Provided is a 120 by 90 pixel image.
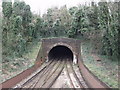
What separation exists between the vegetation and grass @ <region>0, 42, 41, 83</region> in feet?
1.27

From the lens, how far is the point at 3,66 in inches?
688

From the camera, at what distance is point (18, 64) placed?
19.1m

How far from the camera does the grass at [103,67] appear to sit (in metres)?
13.8

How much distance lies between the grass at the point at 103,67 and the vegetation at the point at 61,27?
78 cm

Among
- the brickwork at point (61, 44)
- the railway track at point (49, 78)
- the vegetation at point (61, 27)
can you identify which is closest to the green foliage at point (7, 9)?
A: the vegetation at point (61, 27)

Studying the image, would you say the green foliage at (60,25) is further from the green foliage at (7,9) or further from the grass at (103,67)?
the grass at (103,67)

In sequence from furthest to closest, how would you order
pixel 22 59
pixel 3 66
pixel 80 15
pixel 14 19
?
pixel 80 15 < pixel 14 19 < pixel 22 59 < pixel 3 66

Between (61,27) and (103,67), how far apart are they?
14.0 m

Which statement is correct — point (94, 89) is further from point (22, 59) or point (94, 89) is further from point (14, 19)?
point (14, 19)

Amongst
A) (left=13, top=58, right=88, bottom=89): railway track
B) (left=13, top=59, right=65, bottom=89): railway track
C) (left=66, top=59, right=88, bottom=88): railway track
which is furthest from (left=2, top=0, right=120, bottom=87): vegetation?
(left=66, top=59, right=88, bottom=88): railway track

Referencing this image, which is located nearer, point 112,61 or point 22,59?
point 112,61

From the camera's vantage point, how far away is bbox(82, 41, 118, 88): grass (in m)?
13.8

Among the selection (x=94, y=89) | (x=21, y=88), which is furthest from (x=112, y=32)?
(x=21, y=88)

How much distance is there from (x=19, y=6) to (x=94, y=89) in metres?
17.6
